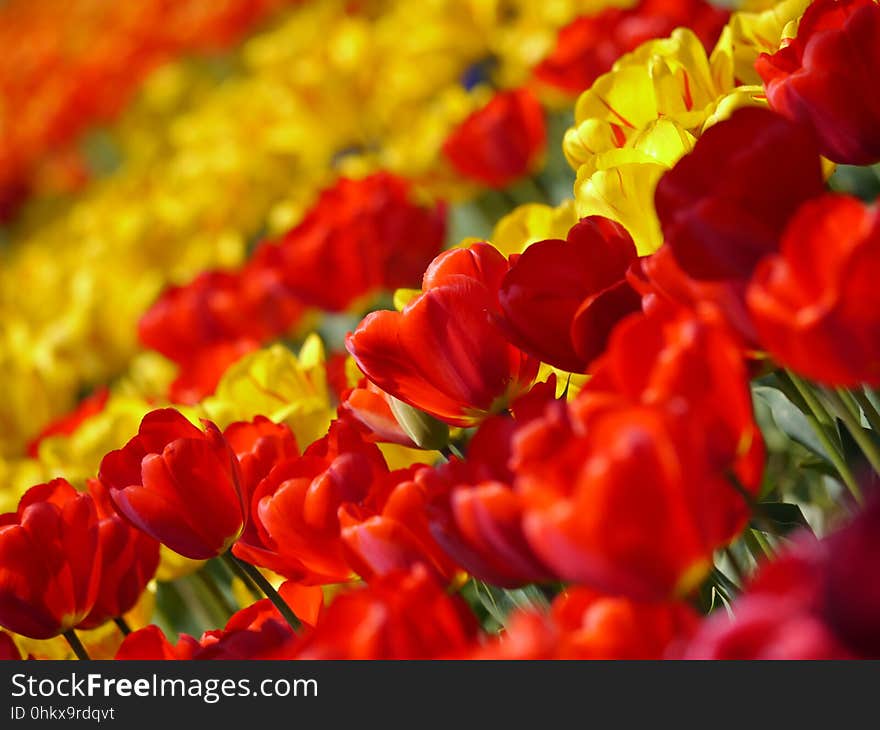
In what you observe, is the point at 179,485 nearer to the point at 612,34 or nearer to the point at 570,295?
the point at 570,295

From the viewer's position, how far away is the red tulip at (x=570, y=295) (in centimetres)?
63

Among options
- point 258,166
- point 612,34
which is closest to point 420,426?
point 612,34

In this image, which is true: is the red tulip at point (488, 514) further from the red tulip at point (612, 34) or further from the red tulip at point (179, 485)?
the red tulip at point (612, 34)

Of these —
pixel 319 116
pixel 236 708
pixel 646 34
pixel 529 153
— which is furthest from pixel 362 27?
pixel 236 708

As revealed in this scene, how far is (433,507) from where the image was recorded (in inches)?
23.0

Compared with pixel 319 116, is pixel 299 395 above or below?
below

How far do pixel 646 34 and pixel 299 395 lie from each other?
548mm

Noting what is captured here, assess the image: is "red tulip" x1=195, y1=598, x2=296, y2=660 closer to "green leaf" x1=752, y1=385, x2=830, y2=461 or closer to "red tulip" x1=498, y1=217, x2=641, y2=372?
"red tulip" x1=498, y1=217, x2=641, y2=372

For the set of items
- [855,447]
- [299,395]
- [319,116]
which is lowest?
[855,447]

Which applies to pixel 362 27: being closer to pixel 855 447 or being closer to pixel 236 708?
pixel 855 447

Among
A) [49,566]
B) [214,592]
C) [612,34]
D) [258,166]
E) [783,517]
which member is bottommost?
[783,517]

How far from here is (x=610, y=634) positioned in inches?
18.0

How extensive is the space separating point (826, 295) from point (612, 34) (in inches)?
38.7

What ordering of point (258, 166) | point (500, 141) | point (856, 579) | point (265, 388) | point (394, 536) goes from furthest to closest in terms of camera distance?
point (258, 166) < point (500, 141) < point (265, 388) < point (394, 536) < point (856, 579)
